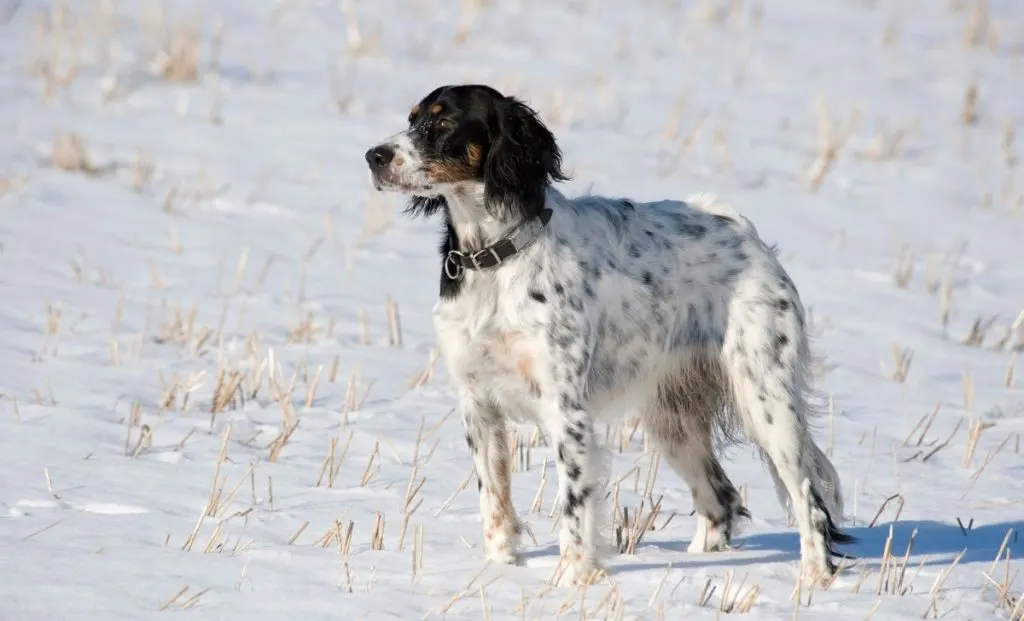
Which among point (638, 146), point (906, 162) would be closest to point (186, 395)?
point (638, 146)

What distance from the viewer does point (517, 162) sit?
5.10 m

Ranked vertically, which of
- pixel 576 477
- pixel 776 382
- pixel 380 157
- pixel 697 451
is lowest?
pixel 697 451

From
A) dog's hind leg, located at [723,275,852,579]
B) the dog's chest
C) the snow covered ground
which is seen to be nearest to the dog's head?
the dog's chest

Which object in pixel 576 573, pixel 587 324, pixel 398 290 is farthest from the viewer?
pixel 398 290

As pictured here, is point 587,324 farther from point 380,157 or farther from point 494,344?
point 380,157

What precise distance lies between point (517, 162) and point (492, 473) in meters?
1.08

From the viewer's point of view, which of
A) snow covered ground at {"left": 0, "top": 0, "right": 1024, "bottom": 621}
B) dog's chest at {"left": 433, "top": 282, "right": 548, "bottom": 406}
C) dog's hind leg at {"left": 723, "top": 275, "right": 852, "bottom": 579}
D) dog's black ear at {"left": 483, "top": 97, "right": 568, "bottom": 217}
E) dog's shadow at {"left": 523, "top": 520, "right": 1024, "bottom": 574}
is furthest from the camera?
dog's hind leg at {"left": 723, "top": 275, "right": 852, "bottom": 579}

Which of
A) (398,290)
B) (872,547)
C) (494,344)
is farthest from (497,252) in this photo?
(398,290)

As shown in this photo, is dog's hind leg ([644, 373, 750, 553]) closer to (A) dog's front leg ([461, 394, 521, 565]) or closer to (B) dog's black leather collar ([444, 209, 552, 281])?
(A) dog's front leg ([461, 394, 521, 565])

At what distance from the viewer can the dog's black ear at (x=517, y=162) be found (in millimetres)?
5051

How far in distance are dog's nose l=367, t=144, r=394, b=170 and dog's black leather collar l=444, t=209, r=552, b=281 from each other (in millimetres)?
394

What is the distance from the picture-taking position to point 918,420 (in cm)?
745

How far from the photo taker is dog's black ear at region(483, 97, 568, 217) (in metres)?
5.05

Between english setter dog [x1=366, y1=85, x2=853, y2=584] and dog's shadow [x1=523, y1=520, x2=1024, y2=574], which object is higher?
english setter dog [x1=366, y1=85, x2=853, y2=584]
